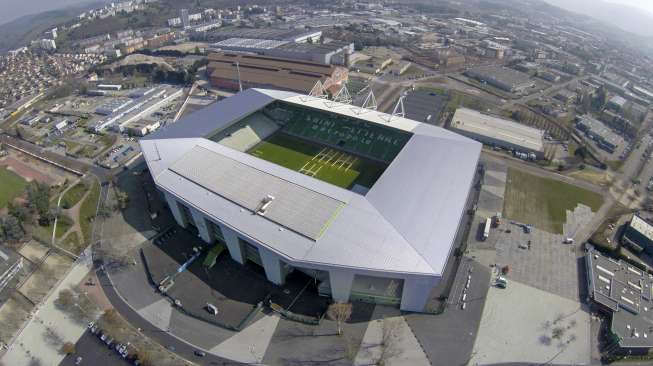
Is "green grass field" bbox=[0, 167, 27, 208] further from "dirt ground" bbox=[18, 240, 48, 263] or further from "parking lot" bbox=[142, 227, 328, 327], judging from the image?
"parking lot" bbox=[142, 227, 328, 327]

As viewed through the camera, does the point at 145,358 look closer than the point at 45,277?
Yes

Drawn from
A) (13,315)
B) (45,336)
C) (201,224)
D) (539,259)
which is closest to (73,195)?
(13,315)

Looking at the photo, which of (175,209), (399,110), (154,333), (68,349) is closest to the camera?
(68,349)

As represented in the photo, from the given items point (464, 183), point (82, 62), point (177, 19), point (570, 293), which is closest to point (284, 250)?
point (464, 183)

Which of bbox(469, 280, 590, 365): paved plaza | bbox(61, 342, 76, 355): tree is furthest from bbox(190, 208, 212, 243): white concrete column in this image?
bbox(469, 280, 590, 365): paved plaza

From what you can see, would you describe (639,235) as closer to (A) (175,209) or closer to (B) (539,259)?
(B) (539,259)

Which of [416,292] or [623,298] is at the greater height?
[416,292]

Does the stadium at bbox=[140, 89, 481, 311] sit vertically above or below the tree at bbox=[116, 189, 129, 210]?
above
